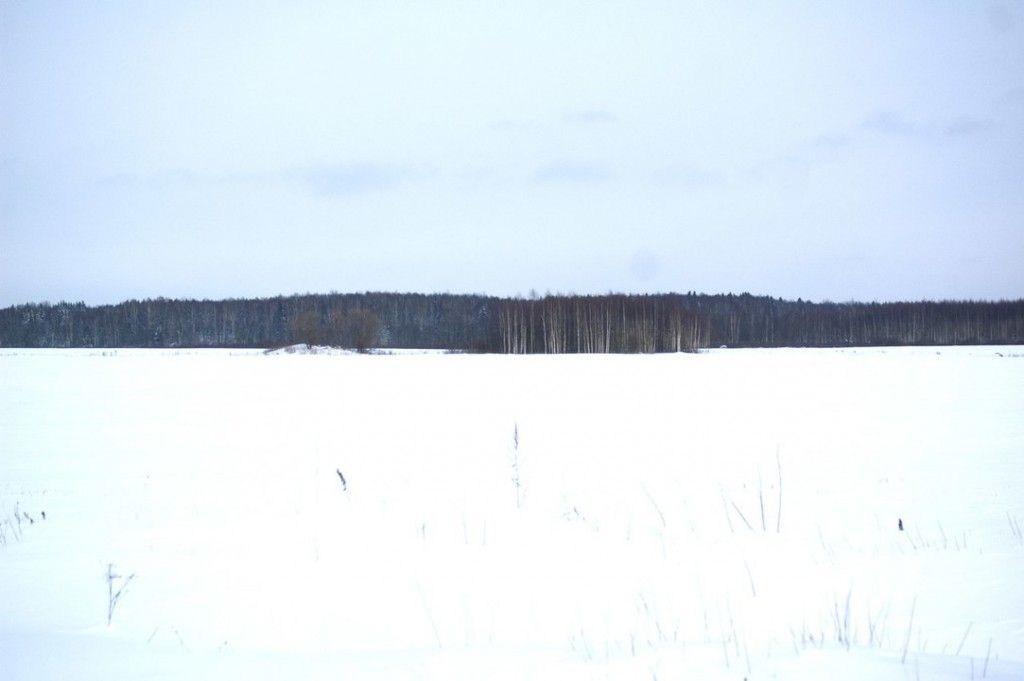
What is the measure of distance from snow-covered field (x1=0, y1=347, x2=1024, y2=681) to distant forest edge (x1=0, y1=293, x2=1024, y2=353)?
60.1 m

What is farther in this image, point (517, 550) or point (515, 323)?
point (515, 323)

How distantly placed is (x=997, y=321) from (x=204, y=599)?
4658 inches

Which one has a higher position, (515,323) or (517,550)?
(515,323)

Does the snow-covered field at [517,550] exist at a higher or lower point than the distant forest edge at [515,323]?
lower

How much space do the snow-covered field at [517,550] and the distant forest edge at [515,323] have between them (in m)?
60.1

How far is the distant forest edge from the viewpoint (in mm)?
76938

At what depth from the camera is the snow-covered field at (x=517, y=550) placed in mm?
4531

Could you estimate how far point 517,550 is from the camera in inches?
287

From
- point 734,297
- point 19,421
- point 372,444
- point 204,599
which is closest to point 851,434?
point 372,444

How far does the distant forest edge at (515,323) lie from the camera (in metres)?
76.9

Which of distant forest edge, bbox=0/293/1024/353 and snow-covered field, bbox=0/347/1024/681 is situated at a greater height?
distant forest edge, bbox=0/293/1024/353

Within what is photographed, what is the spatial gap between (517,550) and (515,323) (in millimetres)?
70184

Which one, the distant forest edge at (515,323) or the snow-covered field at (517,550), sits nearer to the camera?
the snow-covered field at (517,550)

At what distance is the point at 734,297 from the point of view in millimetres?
149500
